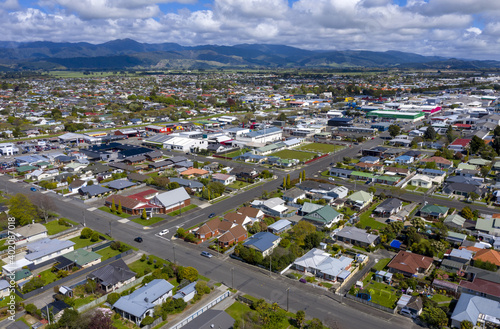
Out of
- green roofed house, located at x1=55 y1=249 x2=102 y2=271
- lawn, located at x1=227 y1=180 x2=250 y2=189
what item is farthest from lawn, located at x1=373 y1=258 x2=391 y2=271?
green roofed house, located at x1=55 y1=249 x2=102 y2=271

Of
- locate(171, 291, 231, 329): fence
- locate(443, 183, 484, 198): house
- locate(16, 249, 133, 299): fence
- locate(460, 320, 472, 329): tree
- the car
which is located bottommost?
locate(16, 249, 133, 299): fence

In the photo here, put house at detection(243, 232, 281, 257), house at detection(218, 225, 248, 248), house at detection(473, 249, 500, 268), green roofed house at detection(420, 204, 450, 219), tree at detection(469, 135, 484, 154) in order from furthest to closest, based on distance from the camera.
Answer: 1. tree at detection(469, 135, 484, 154)
2. green roofed house at detection(420, 204, 450, 219)
3. house at detection(218, 225, 248, 248)
4. house at detection(243, 232, 281, 257)
5. house at detection(473, 249, 500, 268)

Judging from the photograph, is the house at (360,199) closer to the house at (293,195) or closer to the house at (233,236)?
the house at (293,195)

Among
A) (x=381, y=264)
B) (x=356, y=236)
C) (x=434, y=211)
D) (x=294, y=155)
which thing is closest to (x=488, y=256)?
(x=381, y=264)

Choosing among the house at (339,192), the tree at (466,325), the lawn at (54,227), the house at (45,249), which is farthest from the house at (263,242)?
the lawn at (54,227)

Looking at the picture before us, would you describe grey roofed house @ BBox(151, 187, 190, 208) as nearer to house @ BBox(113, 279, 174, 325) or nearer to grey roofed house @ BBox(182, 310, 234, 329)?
house @ BBox(113, 279, 174, 325)

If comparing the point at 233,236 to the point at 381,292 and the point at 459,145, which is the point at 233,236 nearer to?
the point at 381,292
